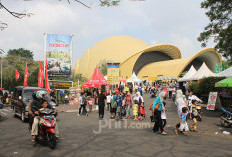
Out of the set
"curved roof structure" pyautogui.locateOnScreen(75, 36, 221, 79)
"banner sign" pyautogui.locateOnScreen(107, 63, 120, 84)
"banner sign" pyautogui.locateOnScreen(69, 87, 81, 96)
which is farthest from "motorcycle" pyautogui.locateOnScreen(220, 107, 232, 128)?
"curved roof structure" pyautogui.locateOnScreen(75, 36, 221, 79)

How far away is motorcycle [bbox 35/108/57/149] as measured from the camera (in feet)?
18.7

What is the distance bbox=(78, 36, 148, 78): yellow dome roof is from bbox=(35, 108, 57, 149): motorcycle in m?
58.3

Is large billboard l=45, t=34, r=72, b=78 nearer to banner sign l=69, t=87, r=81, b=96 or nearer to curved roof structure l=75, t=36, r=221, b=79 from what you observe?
banner sign l=69, t=87, r=81, b=96

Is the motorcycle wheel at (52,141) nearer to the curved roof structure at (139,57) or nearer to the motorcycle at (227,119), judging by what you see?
the motorcycle at (227,119)

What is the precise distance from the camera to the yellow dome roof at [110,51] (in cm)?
6712

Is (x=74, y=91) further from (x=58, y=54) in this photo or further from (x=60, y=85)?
(x=58, y=54)

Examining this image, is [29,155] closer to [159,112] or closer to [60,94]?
[159,112]

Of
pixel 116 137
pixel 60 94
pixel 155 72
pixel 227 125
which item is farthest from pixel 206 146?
pixel 155 72

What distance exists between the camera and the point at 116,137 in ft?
23.3

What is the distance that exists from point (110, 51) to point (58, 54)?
158 ft

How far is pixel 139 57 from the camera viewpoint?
221 ft

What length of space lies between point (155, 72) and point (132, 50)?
9.53 metres

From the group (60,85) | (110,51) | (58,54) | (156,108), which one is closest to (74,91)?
(60,85)

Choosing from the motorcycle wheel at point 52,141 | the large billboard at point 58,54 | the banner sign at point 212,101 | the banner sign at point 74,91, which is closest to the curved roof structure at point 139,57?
the banner sign at point 74,91
